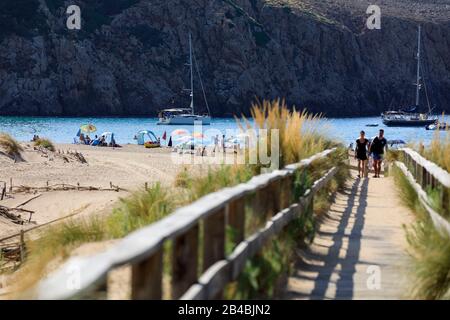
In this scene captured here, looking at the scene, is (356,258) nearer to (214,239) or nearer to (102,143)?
(214,239)

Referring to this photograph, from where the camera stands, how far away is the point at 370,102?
544ft

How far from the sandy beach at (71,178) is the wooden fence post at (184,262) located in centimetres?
1170

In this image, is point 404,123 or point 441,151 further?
point 404,123

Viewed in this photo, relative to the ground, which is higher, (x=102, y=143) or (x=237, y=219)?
(x=237, y=219)

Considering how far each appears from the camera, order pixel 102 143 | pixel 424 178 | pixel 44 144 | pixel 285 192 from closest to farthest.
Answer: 1. pixel 285 192
2. pixel 424 178
3. pixel 44 144
4. pixel 102 143

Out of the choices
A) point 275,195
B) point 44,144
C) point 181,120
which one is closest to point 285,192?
point 275,195

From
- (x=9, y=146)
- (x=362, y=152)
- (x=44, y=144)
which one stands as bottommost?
(x=44, y=144)

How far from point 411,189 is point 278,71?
137 metres

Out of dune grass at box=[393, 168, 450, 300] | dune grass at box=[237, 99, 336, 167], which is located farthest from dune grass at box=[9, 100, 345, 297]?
dune grass at box=[393, 168, 450, 300]

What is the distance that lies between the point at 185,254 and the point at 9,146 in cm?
3260

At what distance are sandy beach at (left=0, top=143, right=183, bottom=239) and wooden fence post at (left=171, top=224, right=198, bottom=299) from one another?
1170cm

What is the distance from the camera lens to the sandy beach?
72.9 feet

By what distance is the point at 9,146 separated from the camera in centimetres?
3678

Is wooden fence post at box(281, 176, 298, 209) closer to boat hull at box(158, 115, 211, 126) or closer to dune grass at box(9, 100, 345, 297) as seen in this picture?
dune grass at box(9, 100, 345, 297)
